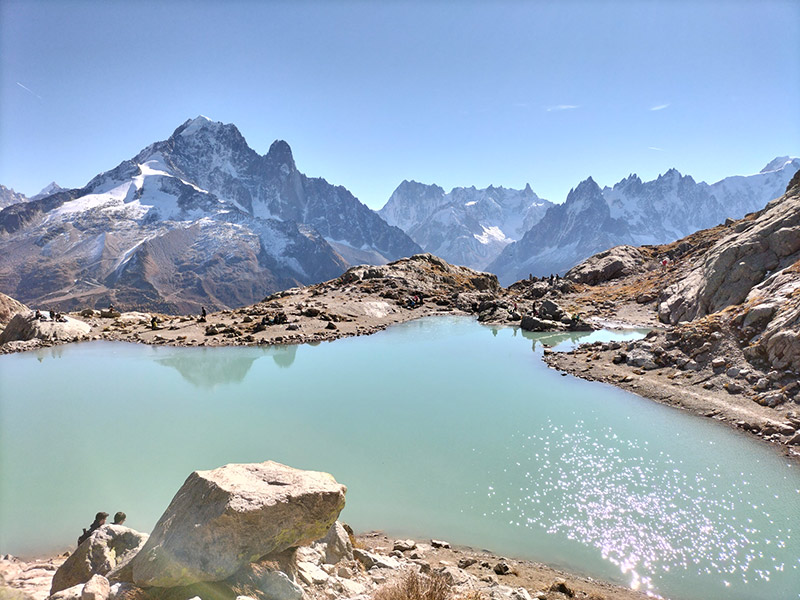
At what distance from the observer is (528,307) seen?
68688 millimetres

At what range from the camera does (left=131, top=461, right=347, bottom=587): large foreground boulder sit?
746 cm

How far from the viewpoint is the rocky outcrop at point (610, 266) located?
299ft

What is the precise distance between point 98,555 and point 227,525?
416 cm

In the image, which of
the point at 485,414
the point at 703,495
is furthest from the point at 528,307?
the point at 703,495

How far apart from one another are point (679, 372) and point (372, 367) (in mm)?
22859

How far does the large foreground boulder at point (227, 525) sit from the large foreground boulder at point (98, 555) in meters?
1.88

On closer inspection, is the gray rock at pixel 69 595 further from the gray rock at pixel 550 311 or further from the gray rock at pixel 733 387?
the gray rock at pixel 550 311

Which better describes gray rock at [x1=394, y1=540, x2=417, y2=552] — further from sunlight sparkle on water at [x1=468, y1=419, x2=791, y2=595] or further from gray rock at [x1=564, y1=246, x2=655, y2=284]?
gray rock at [x1=564, y1=246, x2=655, y2=284]

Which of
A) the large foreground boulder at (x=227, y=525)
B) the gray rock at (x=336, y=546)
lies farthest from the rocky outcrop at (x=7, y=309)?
the large foreground boulder at (x=227, y=525)

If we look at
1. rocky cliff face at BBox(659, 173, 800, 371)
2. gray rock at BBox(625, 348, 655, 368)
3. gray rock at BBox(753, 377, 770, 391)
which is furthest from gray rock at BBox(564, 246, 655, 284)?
gray rock at BBox(753, 377, 770, 391)

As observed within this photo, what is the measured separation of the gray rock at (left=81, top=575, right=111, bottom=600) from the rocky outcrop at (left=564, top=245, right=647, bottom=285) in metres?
96.8

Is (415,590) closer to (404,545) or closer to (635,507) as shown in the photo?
(404,545)

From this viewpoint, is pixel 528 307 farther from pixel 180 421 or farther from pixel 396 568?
pixel 396 568

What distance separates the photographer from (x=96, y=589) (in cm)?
715
